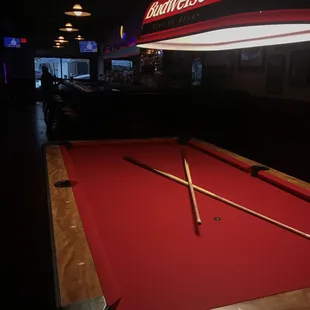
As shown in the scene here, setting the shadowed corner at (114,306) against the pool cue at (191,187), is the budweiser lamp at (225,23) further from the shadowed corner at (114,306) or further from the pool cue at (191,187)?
the shadowed corner at (114,306)

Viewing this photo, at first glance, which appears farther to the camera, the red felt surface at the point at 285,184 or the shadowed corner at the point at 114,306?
the red felt surface at the point at 285,184

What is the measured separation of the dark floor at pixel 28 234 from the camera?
6.92 feet

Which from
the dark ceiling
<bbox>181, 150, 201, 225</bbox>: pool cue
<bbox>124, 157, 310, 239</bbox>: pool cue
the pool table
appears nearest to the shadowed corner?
the pool table

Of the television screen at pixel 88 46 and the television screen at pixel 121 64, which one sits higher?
the television screen at pixel 88 46

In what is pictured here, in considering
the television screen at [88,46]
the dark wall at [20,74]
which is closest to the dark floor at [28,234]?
the dark wall at [20,74]

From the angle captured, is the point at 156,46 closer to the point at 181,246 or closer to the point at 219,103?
the point at 181,246

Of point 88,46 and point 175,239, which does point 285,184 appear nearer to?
point 175,239

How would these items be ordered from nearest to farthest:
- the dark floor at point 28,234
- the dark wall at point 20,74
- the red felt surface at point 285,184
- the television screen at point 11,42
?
the red felt surface at point 285,184
the dark floor at point 28,234
the television screen at point 11,42
the dark wall at point 20,74

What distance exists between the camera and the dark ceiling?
305 inches

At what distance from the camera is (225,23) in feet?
4.69

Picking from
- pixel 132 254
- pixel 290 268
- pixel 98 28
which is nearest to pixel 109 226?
pixel 132 254

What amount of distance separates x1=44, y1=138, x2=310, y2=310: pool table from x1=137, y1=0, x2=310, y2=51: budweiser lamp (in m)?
0.79

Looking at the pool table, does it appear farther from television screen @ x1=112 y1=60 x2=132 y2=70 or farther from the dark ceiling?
television screen @ x1=112 y1=60 x2=132 y2=70

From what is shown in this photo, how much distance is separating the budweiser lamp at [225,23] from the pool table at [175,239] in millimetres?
787
